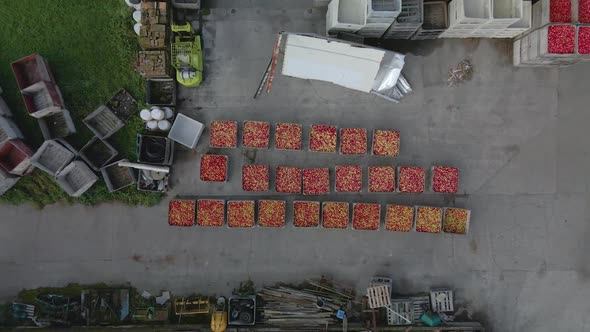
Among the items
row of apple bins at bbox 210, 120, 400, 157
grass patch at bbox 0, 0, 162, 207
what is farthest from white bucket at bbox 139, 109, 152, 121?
row of apple bins at bbox 210, 120, 400, 157

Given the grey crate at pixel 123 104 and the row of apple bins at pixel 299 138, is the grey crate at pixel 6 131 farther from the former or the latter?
the row of apple bins at pixel 299 138

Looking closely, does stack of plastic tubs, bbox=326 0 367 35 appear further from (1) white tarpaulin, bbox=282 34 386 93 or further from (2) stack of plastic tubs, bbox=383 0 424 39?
(2) stack of plastic tubs, bbox=383 0 424 39

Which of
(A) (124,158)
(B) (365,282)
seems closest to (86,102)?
(A) (124,158)

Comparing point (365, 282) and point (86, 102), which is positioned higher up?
point (86, 102)

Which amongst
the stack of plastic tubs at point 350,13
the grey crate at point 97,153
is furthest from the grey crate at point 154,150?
the stack of plastic tubs at point 350,13

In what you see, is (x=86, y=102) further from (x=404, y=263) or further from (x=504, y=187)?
(x=504, y=187)

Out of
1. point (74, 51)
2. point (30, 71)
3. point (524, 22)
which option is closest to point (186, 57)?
point (74, 51)
